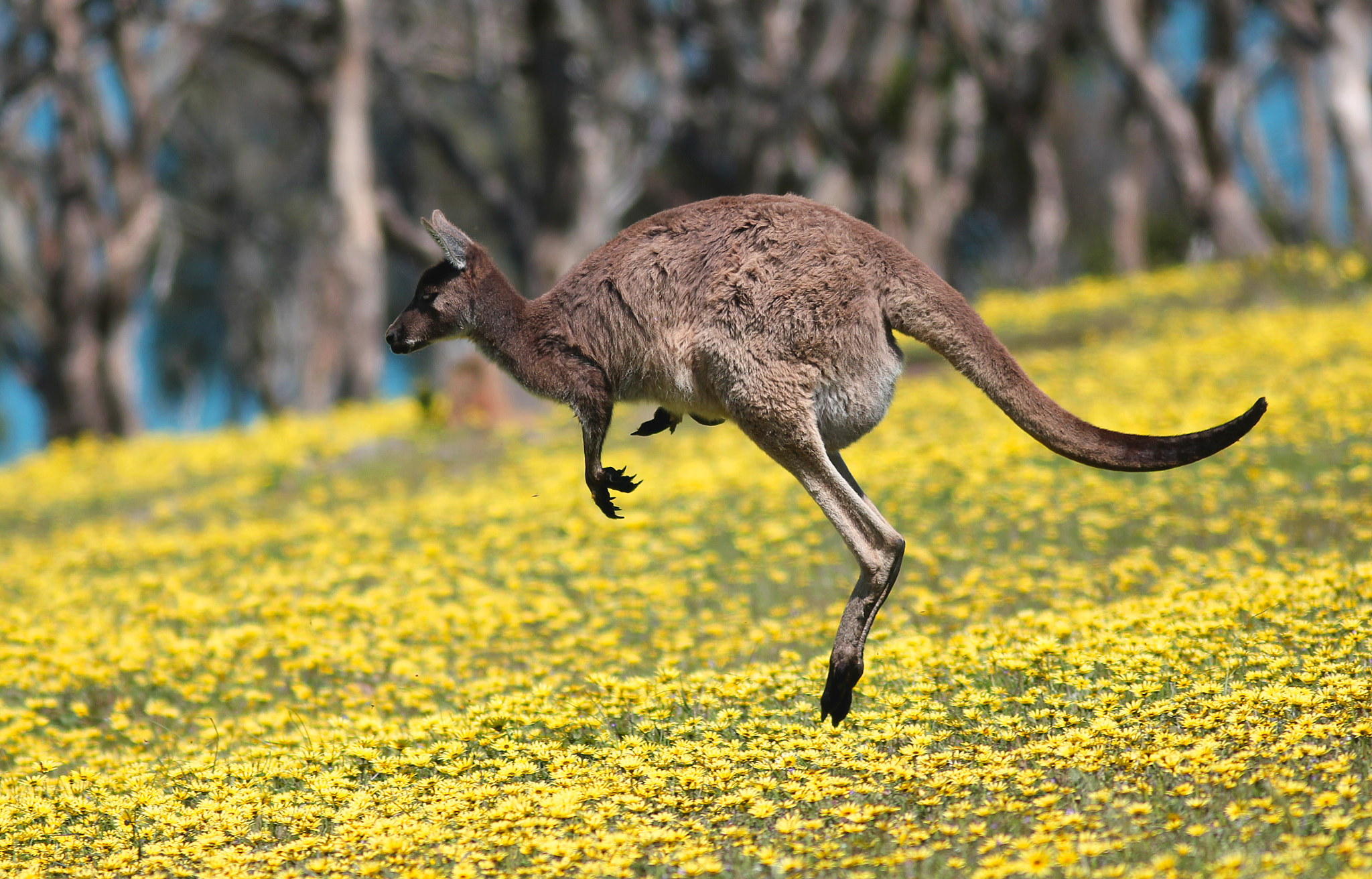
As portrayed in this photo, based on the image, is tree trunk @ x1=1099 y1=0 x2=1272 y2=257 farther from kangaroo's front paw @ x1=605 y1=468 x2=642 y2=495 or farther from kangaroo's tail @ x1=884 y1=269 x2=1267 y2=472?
kangaroo's front paw @ x1=605 y1=468 x2=642 y2=495

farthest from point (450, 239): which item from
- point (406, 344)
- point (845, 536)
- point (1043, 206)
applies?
point (1043, 206)

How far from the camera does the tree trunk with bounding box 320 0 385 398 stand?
17.9m

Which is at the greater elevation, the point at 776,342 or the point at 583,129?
the point at 583,129

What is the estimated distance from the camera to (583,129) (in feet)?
73.0

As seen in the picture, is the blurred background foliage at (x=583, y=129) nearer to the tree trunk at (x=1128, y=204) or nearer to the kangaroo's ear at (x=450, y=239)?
the tree trunk at (x=1128, y=204)

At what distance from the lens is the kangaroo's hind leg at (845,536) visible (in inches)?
190

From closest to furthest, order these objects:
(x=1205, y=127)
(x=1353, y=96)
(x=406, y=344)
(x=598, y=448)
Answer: (x=598, y=448), (x=406, y=344), (x=1353, y=96), (x=1205, y=127)

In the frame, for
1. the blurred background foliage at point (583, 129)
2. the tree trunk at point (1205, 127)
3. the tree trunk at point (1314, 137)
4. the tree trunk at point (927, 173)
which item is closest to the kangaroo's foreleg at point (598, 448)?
the blurred background foliage at point (583, 129)

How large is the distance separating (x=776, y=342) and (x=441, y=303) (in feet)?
4.50

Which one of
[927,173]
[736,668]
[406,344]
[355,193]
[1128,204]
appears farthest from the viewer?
[927,173]

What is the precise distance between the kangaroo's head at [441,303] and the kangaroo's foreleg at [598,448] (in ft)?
2.01

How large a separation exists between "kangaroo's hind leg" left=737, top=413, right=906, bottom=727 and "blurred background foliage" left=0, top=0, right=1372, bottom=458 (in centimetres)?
1065

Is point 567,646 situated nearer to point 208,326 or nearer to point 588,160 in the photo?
point 588,160

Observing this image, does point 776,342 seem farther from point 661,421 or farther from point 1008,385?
point 1008,385
